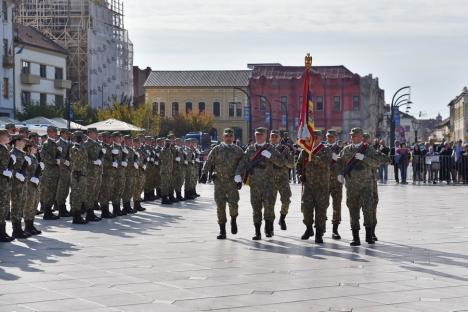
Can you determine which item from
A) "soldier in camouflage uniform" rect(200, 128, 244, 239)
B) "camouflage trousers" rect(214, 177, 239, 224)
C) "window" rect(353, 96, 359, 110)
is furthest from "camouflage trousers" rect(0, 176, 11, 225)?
"window" rect(353, 96, 359, 110)

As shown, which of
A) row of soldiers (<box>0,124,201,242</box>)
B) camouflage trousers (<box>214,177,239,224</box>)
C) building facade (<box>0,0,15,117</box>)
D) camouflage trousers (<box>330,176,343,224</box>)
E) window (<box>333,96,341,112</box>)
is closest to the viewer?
row of soldiers (<box>0,124,201,242</box>)

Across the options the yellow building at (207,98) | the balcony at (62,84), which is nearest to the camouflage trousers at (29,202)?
the balcony at (62,84)

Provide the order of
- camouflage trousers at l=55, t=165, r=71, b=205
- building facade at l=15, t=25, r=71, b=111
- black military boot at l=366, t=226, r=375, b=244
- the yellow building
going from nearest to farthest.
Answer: black military boot at l=366, t=226, r=375, b=244 → camouflage trousers at l=55, t=165, r=71, b=205 → building facade at l=15, t=25, r=71, b=111 → the yellow building

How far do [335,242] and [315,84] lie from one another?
89506mm

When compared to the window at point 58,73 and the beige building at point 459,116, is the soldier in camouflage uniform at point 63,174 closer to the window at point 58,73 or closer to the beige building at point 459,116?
the window at point 58,73

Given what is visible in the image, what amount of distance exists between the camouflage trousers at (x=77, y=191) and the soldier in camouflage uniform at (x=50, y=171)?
2.68 feet

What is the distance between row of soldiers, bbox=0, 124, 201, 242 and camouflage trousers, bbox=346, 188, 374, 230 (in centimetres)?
579

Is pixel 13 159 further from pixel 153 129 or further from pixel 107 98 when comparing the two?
pixel 107 98

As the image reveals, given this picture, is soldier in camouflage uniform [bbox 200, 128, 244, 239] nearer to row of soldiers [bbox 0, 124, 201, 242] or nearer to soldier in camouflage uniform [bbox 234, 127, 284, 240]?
soldier in camouflage uniform [bbox 234, 127, 284, 240]

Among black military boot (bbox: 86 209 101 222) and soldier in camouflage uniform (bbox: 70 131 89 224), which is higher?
soldier in camouflage uniform (bbox: 70 131 89 224)

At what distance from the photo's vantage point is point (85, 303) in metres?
10.3

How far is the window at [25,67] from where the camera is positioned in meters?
69.2

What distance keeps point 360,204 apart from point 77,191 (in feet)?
23.1

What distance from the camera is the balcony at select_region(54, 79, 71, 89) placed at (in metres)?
73.6
